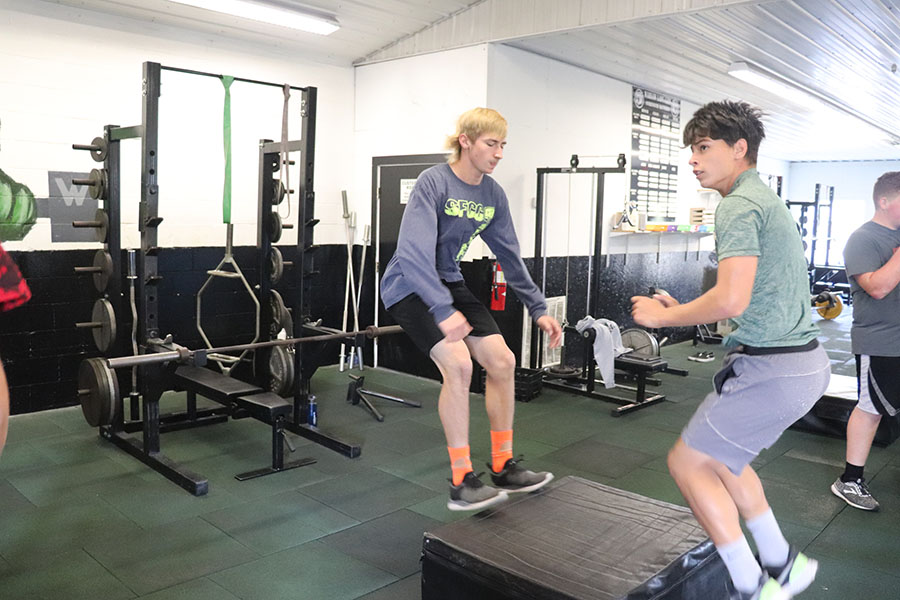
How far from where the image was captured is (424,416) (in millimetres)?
4801

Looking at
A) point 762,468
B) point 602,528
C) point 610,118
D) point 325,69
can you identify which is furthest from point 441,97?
point 602,528

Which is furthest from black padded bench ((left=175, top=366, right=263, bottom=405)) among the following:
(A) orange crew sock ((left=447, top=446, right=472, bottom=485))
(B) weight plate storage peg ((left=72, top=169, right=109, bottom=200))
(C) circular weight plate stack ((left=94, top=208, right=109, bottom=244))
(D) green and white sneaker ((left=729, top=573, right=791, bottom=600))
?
(D) green and white sneaker ((left=729, top=573, right=791, bottom=600))

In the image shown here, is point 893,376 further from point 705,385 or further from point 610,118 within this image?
point 610,118

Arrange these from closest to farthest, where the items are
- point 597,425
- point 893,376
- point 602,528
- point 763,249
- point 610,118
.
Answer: point 763,249 < point 602,528 < point 893,376 < point 597,425 < point 610,118

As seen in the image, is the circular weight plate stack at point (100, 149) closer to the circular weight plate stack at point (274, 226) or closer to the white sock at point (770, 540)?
the circular weight plate stack at point (274, 226)

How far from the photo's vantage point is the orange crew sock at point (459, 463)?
262 centimetres

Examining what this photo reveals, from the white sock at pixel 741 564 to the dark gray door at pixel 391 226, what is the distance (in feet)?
13.1

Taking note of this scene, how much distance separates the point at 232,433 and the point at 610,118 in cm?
448

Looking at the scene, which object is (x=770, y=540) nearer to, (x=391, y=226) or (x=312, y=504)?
(x=312, y=504)

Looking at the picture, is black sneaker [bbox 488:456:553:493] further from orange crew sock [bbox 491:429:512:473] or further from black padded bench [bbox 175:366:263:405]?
black padded bench [bbox 175:366:263:405]

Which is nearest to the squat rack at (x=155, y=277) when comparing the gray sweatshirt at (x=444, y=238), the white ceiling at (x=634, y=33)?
the white ceiling at (x=634, y=33)

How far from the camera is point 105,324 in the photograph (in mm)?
3908

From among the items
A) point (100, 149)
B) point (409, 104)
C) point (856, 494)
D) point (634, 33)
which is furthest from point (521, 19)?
point (856, 494)

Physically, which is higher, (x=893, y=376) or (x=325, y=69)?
(x=325, y=69)
